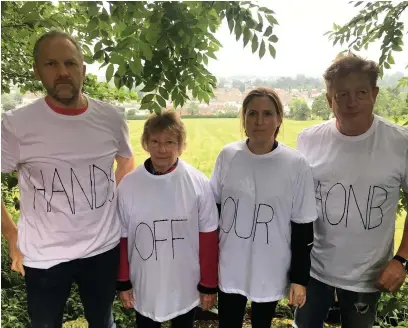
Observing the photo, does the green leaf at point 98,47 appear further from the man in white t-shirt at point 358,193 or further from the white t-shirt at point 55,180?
the man in white t-shirt at point 358,193

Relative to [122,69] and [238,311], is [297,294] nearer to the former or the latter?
[238,311]

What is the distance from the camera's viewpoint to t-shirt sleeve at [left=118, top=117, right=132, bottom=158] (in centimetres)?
183

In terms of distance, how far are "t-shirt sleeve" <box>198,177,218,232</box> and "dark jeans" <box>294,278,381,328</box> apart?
1.92ft

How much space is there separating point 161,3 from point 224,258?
1.13 m

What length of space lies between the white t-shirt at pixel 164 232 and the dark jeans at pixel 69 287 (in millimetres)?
119

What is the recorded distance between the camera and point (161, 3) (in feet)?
4.67

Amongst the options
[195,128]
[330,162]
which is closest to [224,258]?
[330,162]

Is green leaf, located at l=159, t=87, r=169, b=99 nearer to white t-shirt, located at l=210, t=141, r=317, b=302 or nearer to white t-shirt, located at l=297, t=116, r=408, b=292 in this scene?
white t-shirt, located at l=210, t=141, r=317, b=302

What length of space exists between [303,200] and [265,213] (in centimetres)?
18

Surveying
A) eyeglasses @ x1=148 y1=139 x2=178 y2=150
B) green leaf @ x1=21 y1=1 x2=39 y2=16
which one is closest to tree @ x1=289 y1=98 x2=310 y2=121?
eyeglasses @ x1=148 y1=139 x2=178 y2=150

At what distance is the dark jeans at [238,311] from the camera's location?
182 centimetres

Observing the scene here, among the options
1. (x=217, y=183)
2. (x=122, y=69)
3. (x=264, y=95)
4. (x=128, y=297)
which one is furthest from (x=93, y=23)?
(x=128, y=297)

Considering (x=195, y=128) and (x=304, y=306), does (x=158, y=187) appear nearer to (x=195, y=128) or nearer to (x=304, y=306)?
(x=195, y=128)

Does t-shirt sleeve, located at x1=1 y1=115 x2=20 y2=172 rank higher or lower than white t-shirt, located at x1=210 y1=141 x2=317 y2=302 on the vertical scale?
higher
